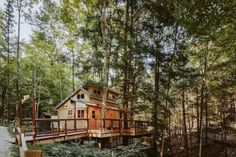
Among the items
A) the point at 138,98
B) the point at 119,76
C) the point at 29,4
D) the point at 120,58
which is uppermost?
the point at 29,4

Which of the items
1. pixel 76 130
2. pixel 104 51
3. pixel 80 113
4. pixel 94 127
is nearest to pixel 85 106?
pixel 80 113

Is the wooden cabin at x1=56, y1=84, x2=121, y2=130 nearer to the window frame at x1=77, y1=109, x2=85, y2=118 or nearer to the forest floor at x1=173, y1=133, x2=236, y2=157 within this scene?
the window frame at x1=77, y1=109, x2=85, y2=118

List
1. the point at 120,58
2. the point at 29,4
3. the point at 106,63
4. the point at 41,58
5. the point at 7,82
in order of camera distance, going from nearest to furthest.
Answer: the point at 106,63
the point at 120,58
the point at 29,4
the point at 7,82
the point at 41,58

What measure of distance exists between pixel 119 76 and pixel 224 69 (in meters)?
7.28

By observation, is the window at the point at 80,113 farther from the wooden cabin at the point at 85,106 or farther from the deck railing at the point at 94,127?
the deck railing at the point at 94,127

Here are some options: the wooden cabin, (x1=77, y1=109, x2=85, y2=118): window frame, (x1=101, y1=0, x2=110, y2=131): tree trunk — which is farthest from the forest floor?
(x1=101, y1=0, x2=110, y2=131): tree trunk

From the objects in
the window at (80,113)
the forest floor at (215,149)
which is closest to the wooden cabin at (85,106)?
the window at (80,113)

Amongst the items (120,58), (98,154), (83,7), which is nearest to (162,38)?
(120,58)

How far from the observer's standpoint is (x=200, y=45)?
65.5ft

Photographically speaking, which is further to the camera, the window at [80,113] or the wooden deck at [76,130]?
the window at [80,113]

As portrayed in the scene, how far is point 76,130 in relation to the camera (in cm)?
1611

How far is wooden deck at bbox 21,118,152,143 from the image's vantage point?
12.3m

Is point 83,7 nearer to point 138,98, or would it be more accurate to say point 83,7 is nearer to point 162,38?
point 162,38

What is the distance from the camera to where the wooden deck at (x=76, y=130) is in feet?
40.4
